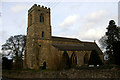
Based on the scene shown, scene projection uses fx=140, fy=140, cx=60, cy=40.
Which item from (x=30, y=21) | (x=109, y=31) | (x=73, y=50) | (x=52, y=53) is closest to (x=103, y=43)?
(x=109, y=31)

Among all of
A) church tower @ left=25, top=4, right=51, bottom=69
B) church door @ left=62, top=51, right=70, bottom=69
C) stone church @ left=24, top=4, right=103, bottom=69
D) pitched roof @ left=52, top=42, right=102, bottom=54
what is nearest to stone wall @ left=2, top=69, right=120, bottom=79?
church door @ left=62, top=51, right=70, bottom=69

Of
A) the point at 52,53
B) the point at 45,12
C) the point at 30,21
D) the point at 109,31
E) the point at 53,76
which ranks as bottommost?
the point at 53,76

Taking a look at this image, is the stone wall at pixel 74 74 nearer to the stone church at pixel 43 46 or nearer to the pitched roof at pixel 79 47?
the stone church at pixel 43 46

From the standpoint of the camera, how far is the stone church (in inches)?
1485

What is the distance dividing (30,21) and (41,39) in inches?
288

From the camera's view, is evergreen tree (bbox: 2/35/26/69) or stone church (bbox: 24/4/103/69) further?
evergreen tree (bbox: 2/35/26/69)

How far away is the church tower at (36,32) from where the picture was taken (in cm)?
3788

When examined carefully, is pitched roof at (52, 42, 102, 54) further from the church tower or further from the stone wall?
the stone wall

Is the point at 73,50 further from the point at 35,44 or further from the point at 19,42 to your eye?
the point at 19,42

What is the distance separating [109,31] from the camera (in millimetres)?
36438

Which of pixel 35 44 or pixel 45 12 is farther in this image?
pixel 45 12

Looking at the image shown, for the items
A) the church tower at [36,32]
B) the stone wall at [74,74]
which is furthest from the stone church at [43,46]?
the stone wall at [74,74]

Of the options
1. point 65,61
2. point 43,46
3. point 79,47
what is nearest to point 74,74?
point 65,61

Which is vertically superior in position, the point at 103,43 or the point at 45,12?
the point at 45,12
